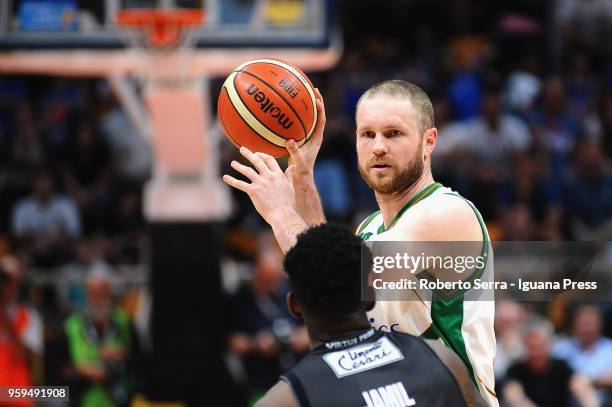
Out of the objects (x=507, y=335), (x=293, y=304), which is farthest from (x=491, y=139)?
(x=293, y=304)

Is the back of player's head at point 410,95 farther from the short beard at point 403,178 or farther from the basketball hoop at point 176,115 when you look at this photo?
the basketball hoop at point 176,115

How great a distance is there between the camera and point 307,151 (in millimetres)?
4656

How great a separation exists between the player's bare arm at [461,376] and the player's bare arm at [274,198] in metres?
0.93

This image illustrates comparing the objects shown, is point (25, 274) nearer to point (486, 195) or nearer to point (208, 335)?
point (208, 335)

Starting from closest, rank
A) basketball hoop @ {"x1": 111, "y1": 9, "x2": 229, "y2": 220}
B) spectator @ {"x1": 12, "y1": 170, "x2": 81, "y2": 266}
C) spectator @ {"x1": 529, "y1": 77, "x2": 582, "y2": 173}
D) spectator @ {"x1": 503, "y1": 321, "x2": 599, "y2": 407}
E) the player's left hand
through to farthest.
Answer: the player's left hand < spectator @ {"x1": 503, "y1": 321, "x2": 599, "y2": 407} < basketball hoop @ {"x1": 111, "y1": 9, "x2": 229, "y2": 220} < spectator @ {"x1": 12, "y1": 170, "x2": 81, "y2": 266} < spectator @ {"x1": 529, "y1": 77, "x2": 582, "y2": 173}

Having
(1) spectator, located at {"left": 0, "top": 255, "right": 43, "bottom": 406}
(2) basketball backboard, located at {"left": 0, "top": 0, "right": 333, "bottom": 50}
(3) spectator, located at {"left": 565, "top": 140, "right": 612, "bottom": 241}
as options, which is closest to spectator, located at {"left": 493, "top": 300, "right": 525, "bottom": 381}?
(3) spectator, located at {"left": 565, "top": 140, "right": 612, "bottom": 241}

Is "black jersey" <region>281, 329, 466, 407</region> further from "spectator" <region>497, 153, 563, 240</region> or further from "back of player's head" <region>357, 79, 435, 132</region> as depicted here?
"spectator" <region>497, 153, 563, 240</region>

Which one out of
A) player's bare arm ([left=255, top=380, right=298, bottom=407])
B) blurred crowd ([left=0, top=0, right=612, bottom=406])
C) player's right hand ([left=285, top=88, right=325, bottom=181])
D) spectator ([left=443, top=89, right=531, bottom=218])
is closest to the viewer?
player's bare arm ([left=255, top=380, right=298, bottom=407])

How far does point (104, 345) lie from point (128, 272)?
1.39 metres

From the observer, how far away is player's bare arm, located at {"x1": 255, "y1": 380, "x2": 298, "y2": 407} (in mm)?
3078

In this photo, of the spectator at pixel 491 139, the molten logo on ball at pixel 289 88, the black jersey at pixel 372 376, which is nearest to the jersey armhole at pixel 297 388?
the black jersey at pixel 372 376

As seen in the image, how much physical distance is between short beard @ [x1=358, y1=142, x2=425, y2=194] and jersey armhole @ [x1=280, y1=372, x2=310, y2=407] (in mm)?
1278

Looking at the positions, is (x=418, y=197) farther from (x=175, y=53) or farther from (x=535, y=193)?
(x=535, y=193)

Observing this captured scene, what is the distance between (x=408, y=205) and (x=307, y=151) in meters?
0.58
